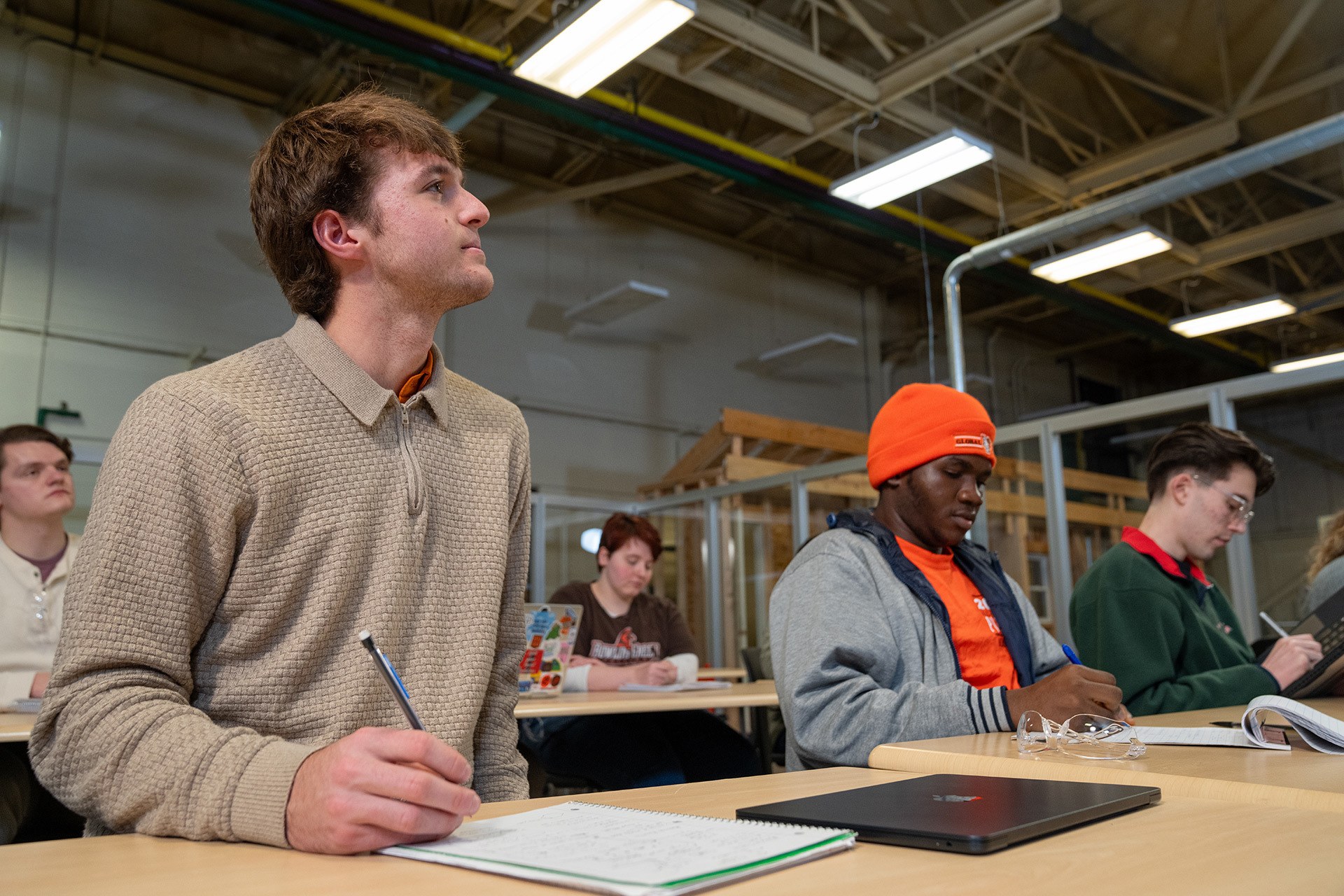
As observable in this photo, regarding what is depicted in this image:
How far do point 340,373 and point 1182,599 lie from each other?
2204mm

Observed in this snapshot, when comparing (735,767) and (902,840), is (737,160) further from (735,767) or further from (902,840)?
(902,840)

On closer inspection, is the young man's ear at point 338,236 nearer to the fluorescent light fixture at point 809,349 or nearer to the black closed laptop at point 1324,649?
the black closed laptop at point 1324,649

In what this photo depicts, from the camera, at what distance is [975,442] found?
6.79ft

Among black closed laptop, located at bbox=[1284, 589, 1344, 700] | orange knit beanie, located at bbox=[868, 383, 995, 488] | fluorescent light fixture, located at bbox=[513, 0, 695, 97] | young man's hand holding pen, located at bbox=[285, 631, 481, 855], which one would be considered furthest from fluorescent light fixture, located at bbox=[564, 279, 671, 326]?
young man's hand holding pen, located at bbox=[285, 631, 481, 855]

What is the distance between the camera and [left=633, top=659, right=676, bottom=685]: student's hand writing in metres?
3.55

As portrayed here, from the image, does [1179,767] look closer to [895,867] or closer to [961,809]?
[961,809]

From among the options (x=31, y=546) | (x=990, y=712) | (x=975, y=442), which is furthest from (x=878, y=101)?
(x=990, y=712)

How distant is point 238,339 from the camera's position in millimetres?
7441

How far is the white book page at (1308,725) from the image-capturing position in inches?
46.5

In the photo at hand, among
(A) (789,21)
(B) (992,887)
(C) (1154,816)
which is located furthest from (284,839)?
(A) (789,21)

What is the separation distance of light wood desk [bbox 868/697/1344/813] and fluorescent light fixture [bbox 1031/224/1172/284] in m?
6.07

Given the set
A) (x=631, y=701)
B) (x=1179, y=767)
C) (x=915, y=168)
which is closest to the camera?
(x=1179, y=767)

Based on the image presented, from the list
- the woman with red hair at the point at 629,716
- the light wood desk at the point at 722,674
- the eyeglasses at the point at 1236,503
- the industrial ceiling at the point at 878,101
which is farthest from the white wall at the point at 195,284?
the eyeglasses at the point at 1236,503

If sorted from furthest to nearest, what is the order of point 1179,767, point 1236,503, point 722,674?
point 722,674 < point 1236,503 < point 1179,767
